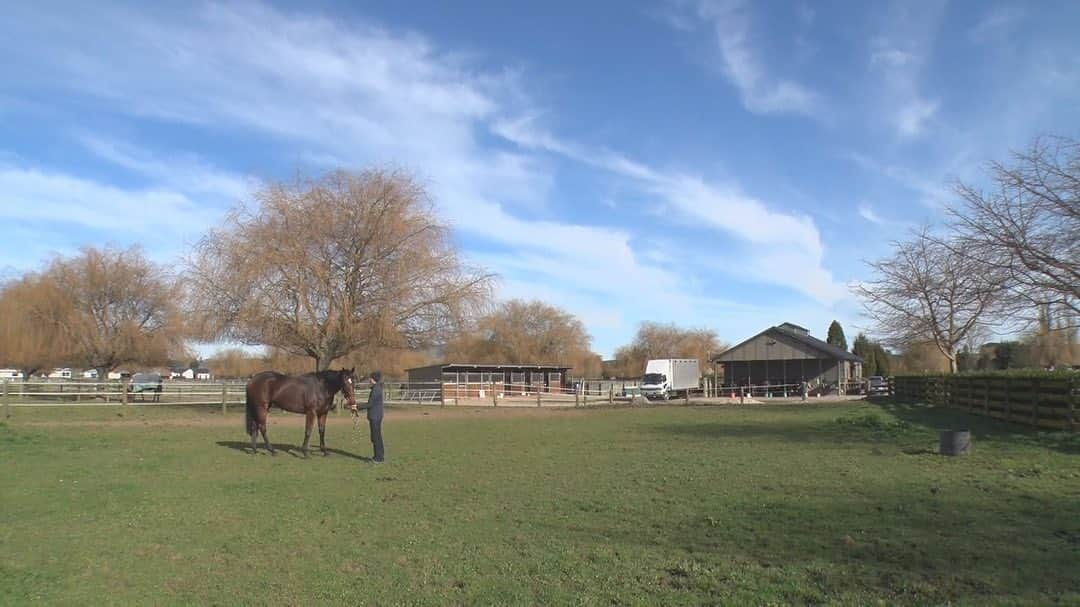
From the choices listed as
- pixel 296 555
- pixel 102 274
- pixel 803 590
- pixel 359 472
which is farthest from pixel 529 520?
pixel 102 274

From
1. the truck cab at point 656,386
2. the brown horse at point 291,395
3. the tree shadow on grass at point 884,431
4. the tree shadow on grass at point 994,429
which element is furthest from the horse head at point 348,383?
the truck cab at point 656,386

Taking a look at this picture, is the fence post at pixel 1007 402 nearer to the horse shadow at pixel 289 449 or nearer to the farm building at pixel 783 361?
the horse shadow at pixel 289 449

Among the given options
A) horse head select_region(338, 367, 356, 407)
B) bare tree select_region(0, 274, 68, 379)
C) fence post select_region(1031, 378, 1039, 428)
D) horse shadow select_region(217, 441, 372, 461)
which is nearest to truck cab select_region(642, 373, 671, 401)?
fence post select_region(1031, 378, 1039, 428)

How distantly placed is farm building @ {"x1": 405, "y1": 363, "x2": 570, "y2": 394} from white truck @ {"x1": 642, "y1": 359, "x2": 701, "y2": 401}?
8124mm

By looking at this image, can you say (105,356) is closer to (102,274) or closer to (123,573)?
(102,274)

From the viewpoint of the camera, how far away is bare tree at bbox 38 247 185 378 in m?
42.6

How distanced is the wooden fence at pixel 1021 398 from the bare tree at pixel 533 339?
57304 millimetres

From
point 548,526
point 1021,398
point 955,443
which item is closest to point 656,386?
point 1021,398

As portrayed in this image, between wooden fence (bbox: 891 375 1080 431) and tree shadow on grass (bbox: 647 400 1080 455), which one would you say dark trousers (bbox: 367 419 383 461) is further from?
wooden fence (bbox: 891 375 1080 431)

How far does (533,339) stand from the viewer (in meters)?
87.2

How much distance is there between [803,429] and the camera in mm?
20562

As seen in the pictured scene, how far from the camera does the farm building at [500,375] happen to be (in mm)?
55625

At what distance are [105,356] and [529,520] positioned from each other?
4334cm

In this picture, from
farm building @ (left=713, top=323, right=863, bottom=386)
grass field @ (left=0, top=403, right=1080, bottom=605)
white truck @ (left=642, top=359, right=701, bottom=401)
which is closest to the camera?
grass field @ (left=0, top=403, right=1080, bottom=605)
